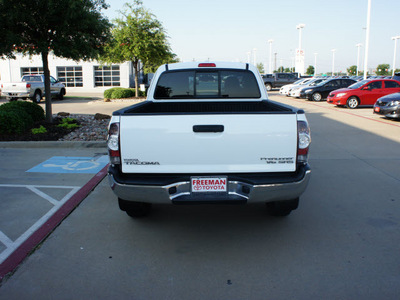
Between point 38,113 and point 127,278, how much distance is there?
10.0m

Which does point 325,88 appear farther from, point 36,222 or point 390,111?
point 36,222

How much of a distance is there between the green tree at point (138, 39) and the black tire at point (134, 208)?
→ 20.3 meters

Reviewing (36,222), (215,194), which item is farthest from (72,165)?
(215,194)

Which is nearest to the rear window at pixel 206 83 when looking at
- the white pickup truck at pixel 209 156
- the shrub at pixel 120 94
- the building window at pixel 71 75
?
the white pickup truck at pixel 209 156

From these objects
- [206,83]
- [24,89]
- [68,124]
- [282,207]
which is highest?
[206,83]

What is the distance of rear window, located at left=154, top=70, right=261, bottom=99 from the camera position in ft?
18.7

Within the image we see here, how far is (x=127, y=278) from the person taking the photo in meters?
3.44

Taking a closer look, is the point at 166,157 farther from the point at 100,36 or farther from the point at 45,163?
the point at 100,36

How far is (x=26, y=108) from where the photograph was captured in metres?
11.6

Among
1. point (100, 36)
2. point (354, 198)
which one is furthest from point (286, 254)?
point (100, 36)

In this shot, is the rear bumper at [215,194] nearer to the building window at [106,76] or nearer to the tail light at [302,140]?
the tail light at [302,140]

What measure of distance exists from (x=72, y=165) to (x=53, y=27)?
514cm

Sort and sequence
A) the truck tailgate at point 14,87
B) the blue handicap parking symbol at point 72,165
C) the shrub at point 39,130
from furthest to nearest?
the truck tailgate at point 14,87, the shrub at point 39,130, the blue handicap parking symbol at point 72,165

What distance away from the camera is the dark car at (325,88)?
83.9 feet
